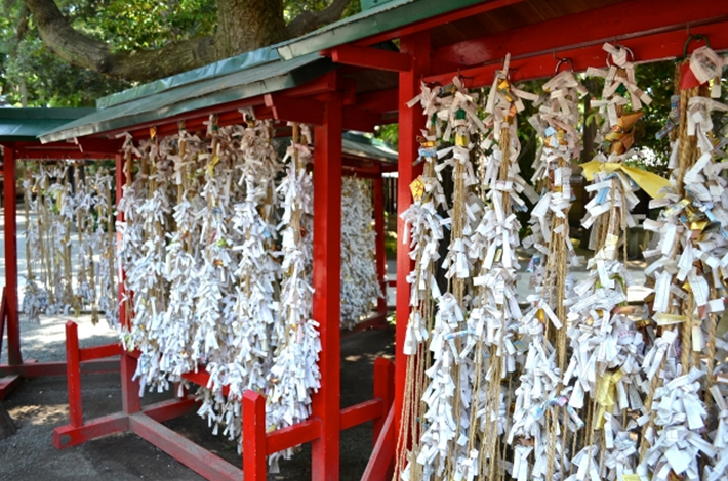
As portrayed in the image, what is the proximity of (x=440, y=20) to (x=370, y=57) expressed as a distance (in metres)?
0.34

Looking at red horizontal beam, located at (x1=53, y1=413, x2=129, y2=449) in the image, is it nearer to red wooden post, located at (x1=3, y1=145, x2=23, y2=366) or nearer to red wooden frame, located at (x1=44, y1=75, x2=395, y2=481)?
red wooden frame, located at (x1=44, y1=75, x2=395, y2=481)

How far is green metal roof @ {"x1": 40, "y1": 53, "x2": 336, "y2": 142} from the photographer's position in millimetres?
2436

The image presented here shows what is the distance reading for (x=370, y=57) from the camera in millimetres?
2217

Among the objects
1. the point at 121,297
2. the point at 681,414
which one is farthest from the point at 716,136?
the point at 121,297

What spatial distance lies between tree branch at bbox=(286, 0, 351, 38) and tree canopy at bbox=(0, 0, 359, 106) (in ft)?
0.03

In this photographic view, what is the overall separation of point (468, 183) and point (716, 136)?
2.77 ft

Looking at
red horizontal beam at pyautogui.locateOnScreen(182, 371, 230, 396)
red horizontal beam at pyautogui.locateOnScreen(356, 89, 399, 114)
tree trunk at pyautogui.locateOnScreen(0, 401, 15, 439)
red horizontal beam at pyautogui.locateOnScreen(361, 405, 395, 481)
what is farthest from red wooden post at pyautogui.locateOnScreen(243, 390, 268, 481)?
tree trunk at pyautogui.locateOnScreen(0, 401, 15, 439)

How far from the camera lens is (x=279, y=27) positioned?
18.1ft

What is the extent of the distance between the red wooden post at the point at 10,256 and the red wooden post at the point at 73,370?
1.79m

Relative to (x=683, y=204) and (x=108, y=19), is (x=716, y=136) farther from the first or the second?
(x=108, y=19)

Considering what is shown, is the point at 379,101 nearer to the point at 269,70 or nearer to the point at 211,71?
the point at 269,70

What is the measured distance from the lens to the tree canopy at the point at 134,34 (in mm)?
5449

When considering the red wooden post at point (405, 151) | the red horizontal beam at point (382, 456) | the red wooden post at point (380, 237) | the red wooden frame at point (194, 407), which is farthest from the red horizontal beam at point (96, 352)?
the red wooden post at point (380, 237)

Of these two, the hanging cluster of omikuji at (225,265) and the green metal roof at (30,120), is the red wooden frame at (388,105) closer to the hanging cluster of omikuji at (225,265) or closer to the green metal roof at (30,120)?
the hanging cluster of omikuji at (225,265)
